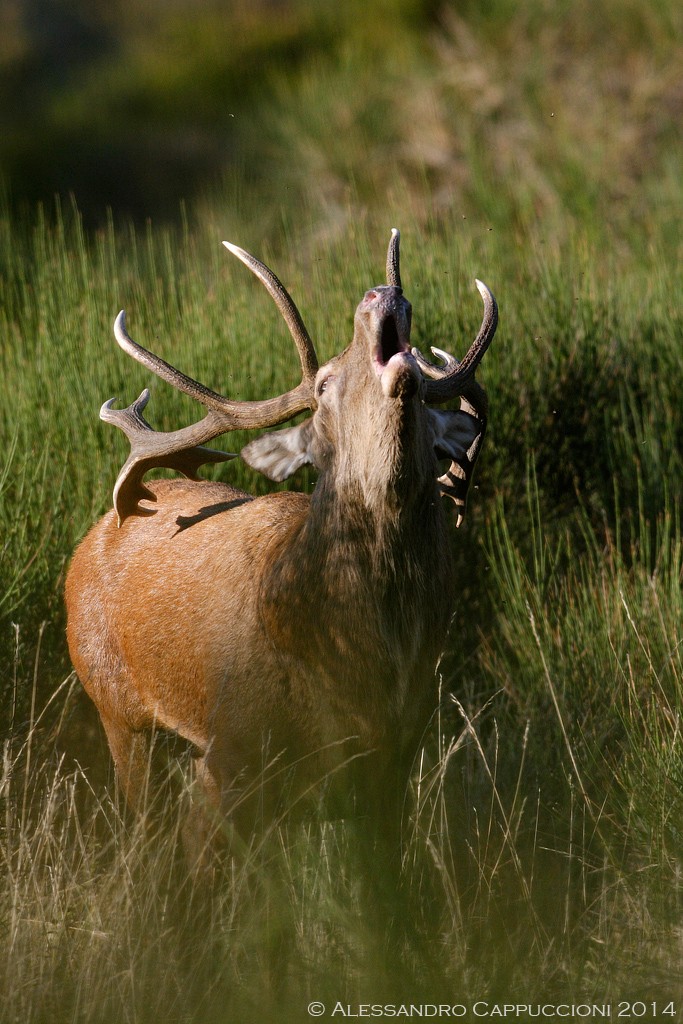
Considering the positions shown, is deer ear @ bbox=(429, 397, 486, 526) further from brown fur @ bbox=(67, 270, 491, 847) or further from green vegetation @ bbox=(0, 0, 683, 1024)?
green vegetation @ bbox=(0, 0, 683, 1024)

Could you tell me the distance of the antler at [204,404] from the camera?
12.6 ft

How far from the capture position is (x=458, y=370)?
3.90 m

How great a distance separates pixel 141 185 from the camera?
1970 centimetres

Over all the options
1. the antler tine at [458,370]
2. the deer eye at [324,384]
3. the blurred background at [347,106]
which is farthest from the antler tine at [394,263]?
the blurred background at [347,106]

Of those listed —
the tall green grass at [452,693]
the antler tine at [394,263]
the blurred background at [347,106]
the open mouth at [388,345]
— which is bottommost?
the tall green grass at [452,693]

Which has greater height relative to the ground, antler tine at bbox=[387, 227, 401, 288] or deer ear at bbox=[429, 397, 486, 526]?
antler tine at bbox=[387, 227, 401, 288]

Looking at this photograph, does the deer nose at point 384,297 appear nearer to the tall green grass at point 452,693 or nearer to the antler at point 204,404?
the antler at point 204,404

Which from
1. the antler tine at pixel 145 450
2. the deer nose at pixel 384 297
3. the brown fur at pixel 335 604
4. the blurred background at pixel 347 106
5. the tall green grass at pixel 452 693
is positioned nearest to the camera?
the deer nose at pixel 384 297

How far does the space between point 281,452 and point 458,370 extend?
655mm

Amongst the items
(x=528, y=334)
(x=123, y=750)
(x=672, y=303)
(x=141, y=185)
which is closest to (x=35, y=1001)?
(x=123, y=750)

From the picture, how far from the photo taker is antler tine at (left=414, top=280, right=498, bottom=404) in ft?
12.5

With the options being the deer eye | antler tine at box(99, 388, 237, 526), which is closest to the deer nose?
the deer eye

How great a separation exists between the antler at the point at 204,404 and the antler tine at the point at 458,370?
391 millimetres

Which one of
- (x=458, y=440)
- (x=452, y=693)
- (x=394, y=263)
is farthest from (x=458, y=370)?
(x=452, y=693)
